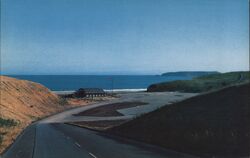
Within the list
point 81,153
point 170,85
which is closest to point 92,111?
point 81,153

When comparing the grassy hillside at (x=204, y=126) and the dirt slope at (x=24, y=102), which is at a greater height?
the grassy hillside at (x=204, y=126)

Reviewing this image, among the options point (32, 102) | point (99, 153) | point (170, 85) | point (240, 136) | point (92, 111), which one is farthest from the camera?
point (170, 85)

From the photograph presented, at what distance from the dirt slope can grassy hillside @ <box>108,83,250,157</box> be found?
25243 mm

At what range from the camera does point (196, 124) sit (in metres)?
23.5

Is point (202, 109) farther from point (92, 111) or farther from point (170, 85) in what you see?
point (170, 85)

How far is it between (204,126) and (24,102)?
62.4 m

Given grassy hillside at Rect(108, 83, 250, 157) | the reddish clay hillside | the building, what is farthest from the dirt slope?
grassy hillside at Rect(108, 83, 250, 157)

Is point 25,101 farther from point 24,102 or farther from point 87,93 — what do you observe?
point 87,93

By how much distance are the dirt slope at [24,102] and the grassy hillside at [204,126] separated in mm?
25243

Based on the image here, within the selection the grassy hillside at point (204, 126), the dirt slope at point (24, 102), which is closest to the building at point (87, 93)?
the dirt slope at point (24, 102)

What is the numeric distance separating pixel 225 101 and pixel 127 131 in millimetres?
8948

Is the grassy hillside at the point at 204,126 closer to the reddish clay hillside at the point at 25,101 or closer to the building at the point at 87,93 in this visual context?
the reddish clay hillside at the point at 25,101

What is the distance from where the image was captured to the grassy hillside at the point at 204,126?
1830cm

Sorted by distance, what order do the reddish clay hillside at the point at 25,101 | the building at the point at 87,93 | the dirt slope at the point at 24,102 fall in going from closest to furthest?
the dirt slope at the point at 24,102 → the reddish clay hillside at the point at 25,101 → the building at the point at 87,93
